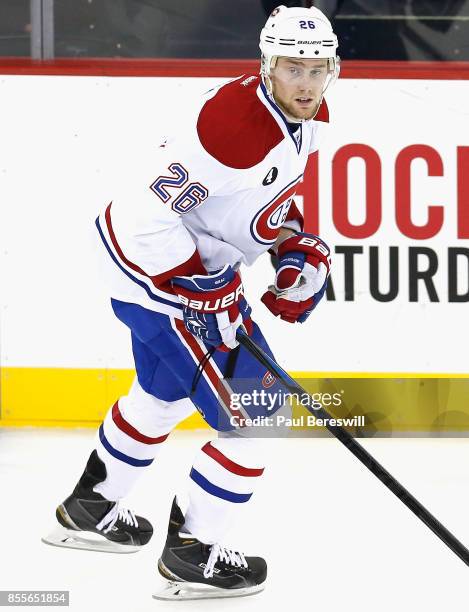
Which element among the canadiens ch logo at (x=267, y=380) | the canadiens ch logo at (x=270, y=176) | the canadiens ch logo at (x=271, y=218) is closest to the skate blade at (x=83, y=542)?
the canadiens ch logo at (x=267, y=380)

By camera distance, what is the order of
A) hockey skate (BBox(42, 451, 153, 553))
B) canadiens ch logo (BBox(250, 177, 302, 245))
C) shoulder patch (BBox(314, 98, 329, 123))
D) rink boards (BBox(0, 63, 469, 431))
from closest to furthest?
canadiens ch logo (BBox(250, 177, 302, 245)) < shoulder patch (BBox(314, 98, 329, 123)) < hockey skate (BBox(42, 451, 153, 553)) < rink boards (BBox(0, 63, 469, 431))

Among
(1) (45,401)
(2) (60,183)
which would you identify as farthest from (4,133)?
(1) (45,401)

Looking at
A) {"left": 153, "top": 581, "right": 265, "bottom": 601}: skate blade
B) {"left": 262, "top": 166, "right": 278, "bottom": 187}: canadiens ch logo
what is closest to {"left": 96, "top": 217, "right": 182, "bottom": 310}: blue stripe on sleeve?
{"left": 262, "top": 166, "right": 278, "bottom": 187}: canadiens ch logo

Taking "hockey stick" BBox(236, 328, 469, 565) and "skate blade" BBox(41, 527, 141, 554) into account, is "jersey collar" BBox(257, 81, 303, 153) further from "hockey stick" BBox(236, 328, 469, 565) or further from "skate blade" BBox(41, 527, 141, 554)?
"skate blade" BBox(41, 527, 141, 554)

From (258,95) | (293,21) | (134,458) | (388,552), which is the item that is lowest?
(388,552)

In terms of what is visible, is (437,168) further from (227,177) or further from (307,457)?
(227,177)

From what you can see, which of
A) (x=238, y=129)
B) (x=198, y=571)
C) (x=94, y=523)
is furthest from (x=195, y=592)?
(x=238, y=129)

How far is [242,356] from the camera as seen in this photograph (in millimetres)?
2154

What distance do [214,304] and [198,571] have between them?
0.52 m

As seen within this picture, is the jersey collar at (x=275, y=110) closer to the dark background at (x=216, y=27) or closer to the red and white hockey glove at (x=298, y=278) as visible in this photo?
the red and white hockey glove at (x=298, y=278)

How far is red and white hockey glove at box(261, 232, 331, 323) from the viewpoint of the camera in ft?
7.34

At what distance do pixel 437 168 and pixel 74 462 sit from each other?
52.1 inches

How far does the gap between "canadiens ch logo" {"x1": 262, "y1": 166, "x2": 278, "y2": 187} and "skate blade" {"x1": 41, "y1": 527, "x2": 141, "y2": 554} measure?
0.83 meters

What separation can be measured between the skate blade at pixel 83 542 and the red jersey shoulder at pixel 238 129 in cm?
86
